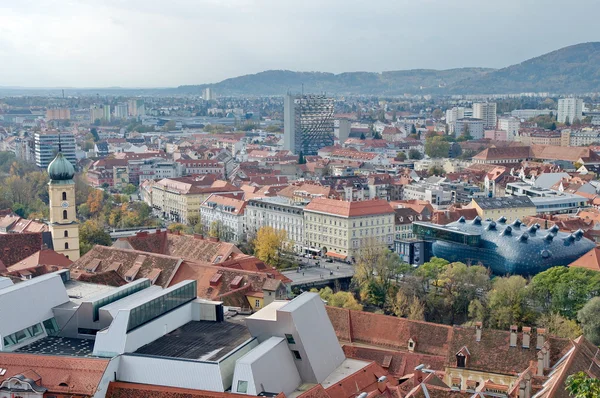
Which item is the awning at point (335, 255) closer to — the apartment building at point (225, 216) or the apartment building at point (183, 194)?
the apartment building at point (225, 216)

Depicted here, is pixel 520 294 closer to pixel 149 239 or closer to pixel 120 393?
pixel 149 239

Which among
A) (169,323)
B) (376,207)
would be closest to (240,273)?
(169,323)

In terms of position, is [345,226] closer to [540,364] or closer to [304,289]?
[304,289]

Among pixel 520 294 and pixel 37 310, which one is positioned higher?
pixel 37 310

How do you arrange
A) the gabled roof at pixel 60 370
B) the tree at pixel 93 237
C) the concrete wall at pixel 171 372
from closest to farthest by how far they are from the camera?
1. the gabled roof at pixel 60 370
2. the concrete wall at pixel 171 372
3. the tree at pixel 93 237

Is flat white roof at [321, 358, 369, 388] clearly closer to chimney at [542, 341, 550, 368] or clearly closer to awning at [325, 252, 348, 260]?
chimney at [542, 341, 550, 368]

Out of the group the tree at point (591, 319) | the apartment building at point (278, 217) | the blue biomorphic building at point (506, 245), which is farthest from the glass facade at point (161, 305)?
the apartment building at point (278, 217)

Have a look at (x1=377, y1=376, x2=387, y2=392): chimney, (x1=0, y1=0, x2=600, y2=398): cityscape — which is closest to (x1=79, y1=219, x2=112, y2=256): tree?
(x1=0, y1=0, x2=600, y2=398): cityscape
